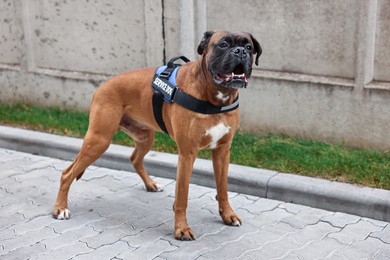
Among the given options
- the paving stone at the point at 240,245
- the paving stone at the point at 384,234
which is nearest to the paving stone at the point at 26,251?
the paving stone at the point at 240,245

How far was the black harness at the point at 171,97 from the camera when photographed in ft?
14.9

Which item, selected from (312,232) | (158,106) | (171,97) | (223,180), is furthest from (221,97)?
(312,232)

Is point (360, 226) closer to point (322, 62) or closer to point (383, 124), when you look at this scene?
point (383, 124)

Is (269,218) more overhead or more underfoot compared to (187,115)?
more underfoot

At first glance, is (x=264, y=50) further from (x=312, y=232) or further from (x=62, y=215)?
(x=62, y=215)

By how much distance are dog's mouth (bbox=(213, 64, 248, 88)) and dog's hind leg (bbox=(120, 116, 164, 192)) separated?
1.28 m

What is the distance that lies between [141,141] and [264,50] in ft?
6.86

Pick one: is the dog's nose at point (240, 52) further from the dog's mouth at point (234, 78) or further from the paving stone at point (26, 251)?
the paving stone at point (26, 251)

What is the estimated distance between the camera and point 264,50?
272 inches

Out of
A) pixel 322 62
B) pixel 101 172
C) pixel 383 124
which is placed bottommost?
pixel 101 172

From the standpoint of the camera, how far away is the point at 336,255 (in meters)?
4.41

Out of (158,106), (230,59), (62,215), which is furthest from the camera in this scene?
(62,215)

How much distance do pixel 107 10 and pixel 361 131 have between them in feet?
11.6

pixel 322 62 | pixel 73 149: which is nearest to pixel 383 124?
pixel 322 62
